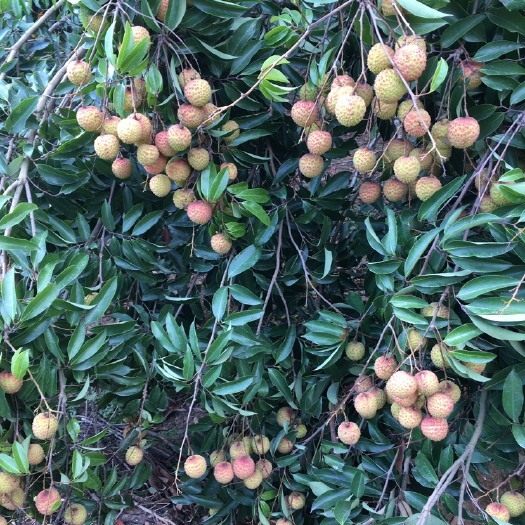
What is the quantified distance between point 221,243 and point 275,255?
0.22m

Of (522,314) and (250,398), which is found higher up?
(522,314)

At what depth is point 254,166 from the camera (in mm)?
1425

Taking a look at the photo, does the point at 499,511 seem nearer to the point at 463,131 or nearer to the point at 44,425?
the point at 463,131

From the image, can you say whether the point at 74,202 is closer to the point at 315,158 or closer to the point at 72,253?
the point at 72,253

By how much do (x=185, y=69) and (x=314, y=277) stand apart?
0.57m

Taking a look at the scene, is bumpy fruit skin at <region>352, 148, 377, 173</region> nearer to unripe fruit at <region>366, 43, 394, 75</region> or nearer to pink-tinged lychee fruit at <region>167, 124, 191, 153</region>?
unripe fruit at <region>366, 43, 394, 75</region>

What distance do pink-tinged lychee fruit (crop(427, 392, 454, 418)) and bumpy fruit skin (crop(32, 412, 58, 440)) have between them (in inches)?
26.3

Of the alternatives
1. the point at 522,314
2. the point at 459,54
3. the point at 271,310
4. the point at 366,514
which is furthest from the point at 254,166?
the point at 366,514

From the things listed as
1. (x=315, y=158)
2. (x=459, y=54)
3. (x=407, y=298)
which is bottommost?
(x=407, y=298)

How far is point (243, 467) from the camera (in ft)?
4.20

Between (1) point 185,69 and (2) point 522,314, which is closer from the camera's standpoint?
(2) point 522,314

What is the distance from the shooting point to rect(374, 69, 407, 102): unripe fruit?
91 cm

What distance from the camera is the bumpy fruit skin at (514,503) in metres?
1.07

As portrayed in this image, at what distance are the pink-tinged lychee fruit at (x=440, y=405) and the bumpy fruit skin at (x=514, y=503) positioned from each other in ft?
0.90
